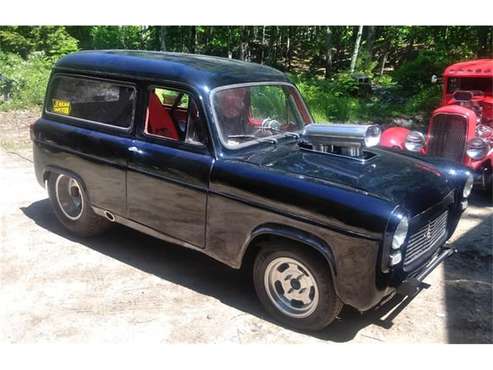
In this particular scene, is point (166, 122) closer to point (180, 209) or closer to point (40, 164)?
point (180, 209)

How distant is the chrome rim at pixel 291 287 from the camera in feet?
12.0

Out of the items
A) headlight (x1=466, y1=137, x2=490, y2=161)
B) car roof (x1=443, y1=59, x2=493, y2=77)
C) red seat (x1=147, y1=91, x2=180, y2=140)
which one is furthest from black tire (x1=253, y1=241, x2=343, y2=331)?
car roof (x1=443, y1=59, x2=493, y2=77)

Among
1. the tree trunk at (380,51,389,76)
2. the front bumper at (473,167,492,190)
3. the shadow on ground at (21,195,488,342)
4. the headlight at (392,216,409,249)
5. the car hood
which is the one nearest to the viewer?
the headlight at (392,216,409,249)

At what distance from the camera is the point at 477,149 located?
22.4 feet

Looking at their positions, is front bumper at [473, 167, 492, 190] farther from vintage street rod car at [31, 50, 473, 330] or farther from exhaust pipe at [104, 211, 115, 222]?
exhaust pipe at [104, 211, 115, 222]

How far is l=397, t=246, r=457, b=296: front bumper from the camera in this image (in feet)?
11.2

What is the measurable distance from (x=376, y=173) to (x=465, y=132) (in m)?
3.93

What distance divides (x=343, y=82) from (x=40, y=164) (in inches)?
443

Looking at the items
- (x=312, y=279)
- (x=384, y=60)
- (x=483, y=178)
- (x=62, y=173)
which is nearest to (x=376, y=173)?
(x=312, y=279)

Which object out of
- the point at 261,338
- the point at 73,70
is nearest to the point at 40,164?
the point at 73,70

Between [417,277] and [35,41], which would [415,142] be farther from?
[35,41]

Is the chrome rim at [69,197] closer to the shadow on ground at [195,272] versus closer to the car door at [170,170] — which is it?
the shadow on ground at [195,272]

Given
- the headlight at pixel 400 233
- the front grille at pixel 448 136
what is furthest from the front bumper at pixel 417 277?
the front grille at pixel 448 136

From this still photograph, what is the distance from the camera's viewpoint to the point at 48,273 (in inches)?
183
